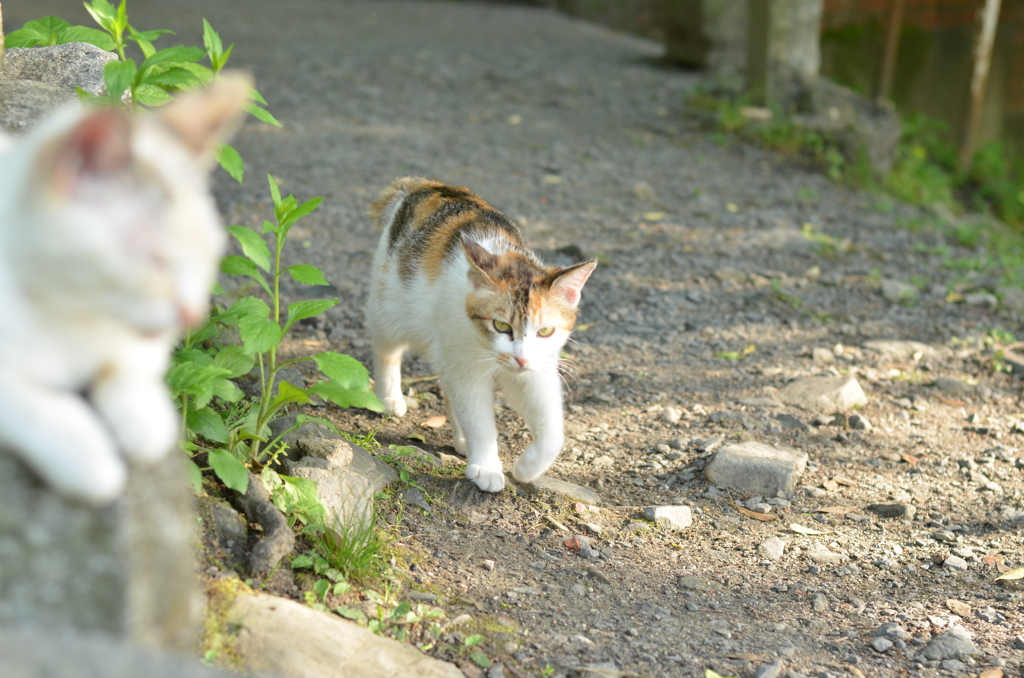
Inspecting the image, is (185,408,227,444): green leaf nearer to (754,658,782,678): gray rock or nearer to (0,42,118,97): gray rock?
(0,42,118,97): gray rock

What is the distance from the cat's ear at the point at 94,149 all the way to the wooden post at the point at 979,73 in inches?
382

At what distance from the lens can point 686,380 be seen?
14.8 feet

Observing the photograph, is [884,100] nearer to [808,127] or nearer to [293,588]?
[808,127]

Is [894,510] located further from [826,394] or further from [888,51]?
[888,51]

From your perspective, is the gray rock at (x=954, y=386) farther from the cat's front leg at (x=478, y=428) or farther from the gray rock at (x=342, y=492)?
the gray rock at (x=342, y=492)

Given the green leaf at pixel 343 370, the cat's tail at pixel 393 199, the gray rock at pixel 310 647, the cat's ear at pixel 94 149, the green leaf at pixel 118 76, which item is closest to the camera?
the cat's ear at pixel 94 149

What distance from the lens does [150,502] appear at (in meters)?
1.58

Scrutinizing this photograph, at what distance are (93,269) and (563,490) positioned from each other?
2347mm

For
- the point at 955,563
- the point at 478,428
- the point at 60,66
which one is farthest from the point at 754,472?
the point at 60,66

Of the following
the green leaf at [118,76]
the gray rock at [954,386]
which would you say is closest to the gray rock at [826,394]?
the gray rock at [954,386]

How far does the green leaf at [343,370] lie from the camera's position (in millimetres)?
2500

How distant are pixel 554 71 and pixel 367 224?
5131 mm

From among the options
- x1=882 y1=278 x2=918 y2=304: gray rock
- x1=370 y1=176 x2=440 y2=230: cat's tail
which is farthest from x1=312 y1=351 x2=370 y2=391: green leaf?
x1=882 y1=278 x2=918 y2=304: gray rock

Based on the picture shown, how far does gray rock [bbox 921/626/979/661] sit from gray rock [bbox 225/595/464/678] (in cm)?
143
